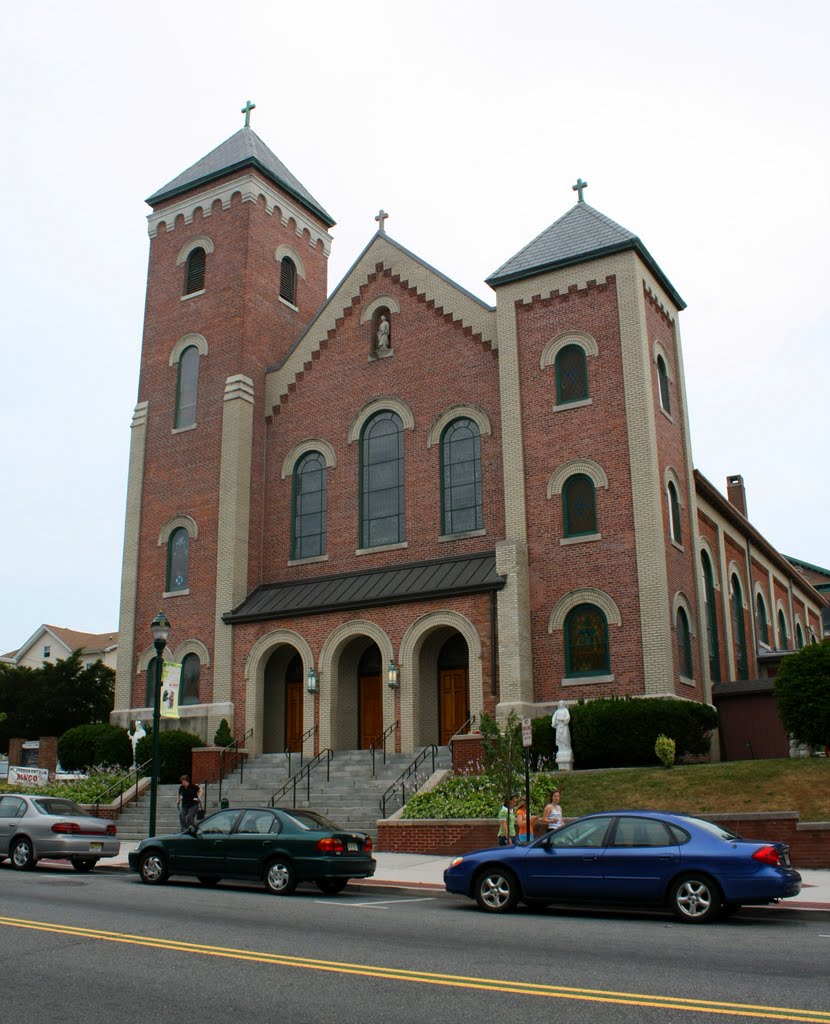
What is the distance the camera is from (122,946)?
9461mm

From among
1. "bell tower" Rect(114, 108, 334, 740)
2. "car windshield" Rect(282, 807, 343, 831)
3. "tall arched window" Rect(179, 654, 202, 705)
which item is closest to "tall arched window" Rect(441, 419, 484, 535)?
"bell tower" Rect(114, 108, 334, 740)

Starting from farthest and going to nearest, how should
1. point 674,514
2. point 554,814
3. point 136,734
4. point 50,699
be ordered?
point 50,699 < point 136,734 < point 674,514 < point 554,814

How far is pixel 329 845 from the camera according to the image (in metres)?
14.8

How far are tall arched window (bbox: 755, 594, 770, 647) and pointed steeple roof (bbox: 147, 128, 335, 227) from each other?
2178 cm

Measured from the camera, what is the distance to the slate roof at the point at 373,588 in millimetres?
27516

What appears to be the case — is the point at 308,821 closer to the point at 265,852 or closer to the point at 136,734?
the point at 265,852

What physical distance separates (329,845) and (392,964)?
6225 millimetres

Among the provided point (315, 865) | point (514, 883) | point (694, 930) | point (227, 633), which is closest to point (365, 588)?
point (227, 633)

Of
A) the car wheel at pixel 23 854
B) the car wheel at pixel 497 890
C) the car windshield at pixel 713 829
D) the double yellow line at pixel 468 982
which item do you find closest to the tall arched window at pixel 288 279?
the car wheel at pixel 23 854

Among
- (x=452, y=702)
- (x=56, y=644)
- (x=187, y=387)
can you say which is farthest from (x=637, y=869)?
(x=56, y=644)

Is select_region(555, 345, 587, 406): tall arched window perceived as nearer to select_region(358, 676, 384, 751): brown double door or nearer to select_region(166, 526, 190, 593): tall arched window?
select_region(358, 676, 384, 751): brown double door

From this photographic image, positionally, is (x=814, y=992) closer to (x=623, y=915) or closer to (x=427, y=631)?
(x=623, y=915)

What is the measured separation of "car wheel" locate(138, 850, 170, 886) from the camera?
15945 millimetres

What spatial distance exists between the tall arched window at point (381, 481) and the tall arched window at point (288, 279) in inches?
296
